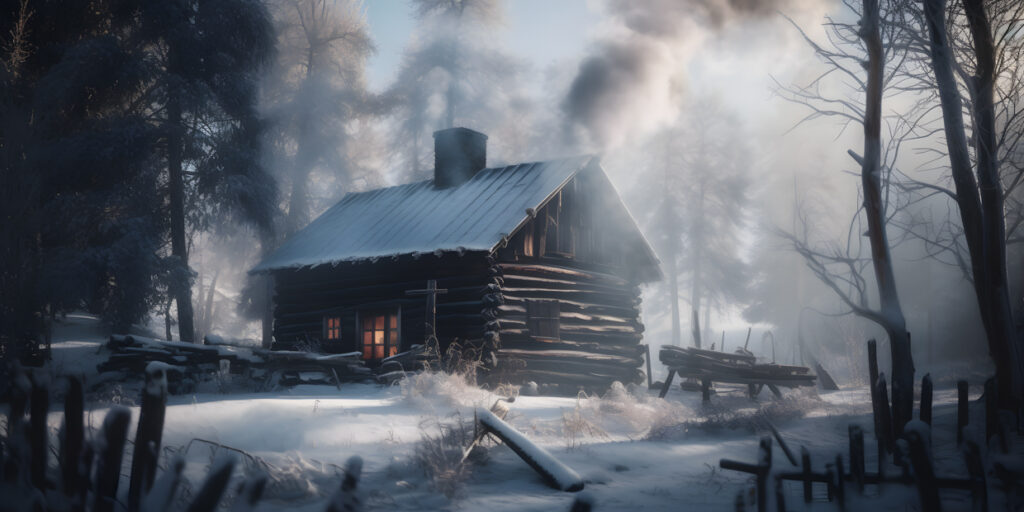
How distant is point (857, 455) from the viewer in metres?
4.65

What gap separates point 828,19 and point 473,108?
20.0 metres

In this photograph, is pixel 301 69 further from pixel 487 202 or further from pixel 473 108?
pixel 487 202

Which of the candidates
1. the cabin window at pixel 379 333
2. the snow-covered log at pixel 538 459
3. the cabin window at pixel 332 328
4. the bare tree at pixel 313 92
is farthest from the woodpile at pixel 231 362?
the bare tree at pixel 313 92

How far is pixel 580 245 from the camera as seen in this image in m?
15.5

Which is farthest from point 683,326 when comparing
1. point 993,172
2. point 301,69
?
point 993,172

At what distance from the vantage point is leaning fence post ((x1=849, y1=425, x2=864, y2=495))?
14.9 feet

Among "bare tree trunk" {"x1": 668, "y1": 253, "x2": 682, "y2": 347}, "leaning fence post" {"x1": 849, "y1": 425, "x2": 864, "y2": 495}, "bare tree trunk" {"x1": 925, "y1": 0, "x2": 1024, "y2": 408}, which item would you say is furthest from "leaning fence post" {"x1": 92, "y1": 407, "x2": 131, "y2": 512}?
"bare tree trunk" {"x1": 668, "y1": 253, "x2": 682, "y2": 347}

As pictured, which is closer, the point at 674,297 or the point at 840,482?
the point at 840,482

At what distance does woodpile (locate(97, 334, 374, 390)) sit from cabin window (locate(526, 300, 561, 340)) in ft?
12.6

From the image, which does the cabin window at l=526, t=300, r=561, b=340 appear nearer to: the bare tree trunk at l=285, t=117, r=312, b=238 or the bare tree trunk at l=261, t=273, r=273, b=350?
the bare tree trunk at l=261, t=273, r=273, b=350

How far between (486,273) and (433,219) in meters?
2.52

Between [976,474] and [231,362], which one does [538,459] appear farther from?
[231,362]

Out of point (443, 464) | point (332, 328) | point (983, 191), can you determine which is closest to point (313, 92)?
point (332, 328)

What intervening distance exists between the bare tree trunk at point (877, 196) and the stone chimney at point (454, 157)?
36.2 ft
